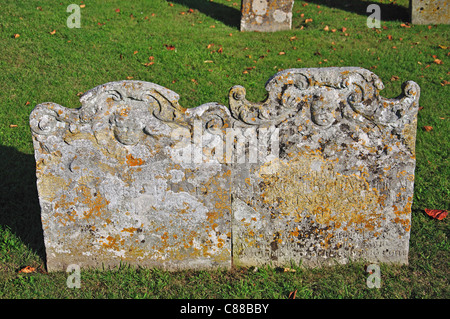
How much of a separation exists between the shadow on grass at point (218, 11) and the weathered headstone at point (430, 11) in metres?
3.86

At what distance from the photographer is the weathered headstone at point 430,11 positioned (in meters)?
10.1

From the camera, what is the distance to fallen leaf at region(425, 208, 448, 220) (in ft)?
16.7

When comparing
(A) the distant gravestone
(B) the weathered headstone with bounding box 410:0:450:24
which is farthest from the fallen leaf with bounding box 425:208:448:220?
(B) the weathered headstone with bounding box 410:0:450:24

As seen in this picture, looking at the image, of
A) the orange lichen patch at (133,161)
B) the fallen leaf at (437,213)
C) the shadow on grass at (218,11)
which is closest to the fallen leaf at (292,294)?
the orange lichen patch at (133,161)

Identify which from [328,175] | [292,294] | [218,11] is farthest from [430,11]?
[292,294]

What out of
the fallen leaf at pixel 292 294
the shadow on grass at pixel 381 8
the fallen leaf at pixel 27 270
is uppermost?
the shadow on grass at pixel 381 8

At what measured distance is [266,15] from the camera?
393 inches

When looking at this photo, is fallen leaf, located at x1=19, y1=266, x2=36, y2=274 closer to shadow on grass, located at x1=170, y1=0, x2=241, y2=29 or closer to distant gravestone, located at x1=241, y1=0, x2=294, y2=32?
distant gravestone, located at x1=241, y1=0, x2=294, y2=32

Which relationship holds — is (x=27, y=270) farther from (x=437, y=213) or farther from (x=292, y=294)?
(x=437, y=213)

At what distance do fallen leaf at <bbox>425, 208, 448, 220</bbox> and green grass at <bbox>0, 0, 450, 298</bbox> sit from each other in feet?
0.28

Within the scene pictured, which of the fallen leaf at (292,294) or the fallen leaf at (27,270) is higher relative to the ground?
the fallen leaf at (292,294)

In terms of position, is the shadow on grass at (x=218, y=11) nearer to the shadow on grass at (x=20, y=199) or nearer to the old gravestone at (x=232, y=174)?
the shadow on grass at (x=20, y=199)

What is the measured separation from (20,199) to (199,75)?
3915 millimetres
